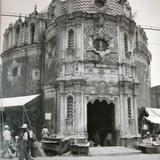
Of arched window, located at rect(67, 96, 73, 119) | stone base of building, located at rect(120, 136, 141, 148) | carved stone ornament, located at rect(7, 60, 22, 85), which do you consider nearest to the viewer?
stone base of building, located at rect(120, 136, 141, 148)

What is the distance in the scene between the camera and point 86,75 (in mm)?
10492

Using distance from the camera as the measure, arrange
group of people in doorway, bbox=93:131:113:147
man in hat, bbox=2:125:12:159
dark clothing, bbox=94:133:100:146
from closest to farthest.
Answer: man in hat, bbox=2:125:12:159 → group of people in doorway, bbox=93:131:113:147 → dark clothing, bbox=94:133:100:146

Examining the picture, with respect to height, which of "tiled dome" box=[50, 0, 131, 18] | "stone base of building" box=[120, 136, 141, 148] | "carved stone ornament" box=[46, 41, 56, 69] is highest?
"tiled dome" box=[50, 0, 131, 18]

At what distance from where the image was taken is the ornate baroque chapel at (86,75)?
10.4 m

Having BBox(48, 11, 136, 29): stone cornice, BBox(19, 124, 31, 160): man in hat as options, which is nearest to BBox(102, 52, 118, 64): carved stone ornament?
BBox(48, 11, 136, 29): stone cornice

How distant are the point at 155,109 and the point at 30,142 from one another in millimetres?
5615

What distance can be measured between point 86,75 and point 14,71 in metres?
3.34

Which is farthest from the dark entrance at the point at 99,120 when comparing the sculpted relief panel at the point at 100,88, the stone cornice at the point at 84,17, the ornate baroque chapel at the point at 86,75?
the stone cornice at the point at 84,17

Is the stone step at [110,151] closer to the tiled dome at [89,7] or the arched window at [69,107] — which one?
the arched window at [69,107]

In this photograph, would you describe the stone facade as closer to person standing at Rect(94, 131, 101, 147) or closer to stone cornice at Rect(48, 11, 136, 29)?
person standing at Rect(94, 131, 101, 147)

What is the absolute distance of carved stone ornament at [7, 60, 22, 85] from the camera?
473 inches

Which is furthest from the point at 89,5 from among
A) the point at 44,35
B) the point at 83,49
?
the point at 44,35

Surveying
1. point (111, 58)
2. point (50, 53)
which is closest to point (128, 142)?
point (111, 58)

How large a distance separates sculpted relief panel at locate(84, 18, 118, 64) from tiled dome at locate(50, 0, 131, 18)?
1.62 feet
